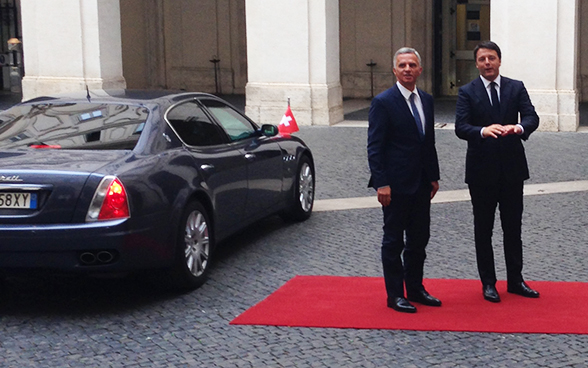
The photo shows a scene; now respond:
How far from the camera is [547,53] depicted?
16.8m

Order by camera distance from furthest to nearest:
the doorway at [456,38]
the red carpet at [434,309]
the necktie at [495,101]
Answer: the doorway at [456,38], the necktie at [495,101], the red carpet at [434,309]

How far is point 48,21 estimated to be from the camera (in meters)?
19.7

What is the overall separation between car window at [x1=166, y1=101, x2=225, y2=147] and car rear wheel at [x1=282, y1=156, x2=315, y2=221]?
1.48 meters

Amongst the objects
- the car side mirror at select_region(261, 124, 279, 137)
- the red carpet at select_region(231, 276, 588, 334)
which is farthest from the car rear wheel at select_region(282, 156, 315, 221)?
the red carpet at select_region(231, 276, 588, 334)

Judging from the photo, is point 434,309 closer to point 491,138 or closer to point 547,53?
point 491,138

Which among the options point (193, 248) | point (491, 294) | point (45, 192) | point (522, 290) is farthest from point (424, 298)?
point (45, 192)

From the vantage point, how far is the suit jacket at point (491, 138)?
21.1 ft

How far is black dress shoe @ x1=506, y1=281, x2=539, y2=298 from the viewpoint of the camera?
21.7ft

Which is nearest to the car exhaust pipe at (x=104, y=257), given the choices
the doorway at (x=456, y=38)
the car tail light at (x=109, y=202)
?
the car tail light at (x=109, y=202)

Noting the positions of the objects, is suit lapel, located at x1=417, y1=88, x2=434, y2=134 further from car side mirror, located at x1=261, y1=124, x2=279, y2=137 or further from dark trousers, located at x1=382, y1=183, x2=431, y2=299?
car side mirror, located at x1=261, y1=124, x2=279, y2=137

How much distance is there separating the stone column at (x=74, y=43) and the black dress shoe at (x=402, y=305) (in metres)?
14.1

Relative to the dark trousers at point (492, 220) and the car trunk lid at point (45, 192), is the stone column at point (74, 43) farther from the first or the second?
the dark trousers at point (492, 220)

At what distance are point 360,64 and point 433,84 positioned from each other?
5.64 feet

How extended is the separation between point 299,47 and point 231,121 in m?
9.96
